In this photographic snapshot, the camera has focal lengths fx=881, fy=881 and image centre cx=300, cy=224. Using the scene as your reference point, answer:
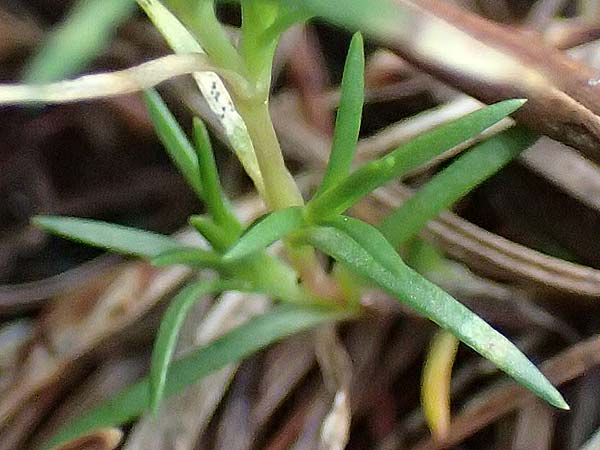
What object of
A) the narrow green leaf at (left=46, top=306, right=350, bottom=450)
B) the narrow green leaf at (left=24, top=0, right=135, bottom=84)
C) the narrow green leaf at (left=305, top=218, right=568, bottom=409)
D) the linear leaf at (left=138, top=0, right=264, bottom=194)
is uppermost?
the narrow green leaf at (left=24, top=0, right=135, bottom=84)

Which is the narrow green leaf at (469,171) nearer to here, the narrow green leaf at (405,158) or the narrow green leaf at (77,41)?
the narrow green leaf at (405,158)

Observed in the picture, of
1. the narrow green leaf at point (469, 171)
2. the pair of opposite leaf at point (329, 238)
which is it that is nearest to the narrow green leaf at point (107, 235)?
the pair of opposite leaf at point (329, 238)

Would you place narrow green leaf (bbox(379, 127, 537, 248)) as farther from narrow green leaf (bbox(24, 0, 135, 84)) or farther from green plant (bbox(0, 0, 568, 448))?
narrow green leaf (bbox(24, 0, 135, 84))

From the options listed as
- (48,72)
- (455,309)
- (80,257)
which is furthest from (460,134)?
(80,257)

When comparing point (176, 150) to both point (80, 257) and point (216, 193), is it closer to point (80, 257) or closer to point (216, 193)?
point (216, 193)

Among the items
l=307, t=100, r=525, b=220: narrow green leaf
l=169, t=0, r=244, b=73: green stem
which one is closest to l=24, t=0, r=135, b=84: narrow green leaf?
l=169, t=0, r=244, b=73: green stem

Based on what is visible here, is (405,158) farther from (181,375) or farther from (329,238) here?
(181,375)

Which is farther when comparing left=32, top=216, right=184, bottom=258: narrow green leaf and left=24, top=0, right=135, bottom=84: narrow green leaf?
left=32, top=216, right=184, bottom=258: narrow green leaf
